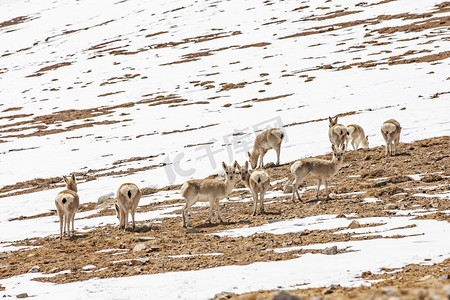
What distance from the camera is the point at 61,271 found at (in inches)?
396

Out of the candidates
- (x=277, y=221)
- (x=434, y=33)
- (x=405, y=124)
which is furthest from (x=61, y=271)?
(x=434, y=33)

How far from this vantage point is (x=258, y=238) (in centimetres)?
1103

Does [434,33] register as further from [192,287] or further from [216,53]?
[192,287]

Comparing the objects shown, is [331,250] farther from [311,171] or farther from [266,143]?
[266,143]

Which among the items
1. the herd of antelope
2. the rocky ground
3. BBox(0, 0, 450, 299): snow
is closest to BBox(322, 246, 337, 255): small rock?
BBox(0, 0, 450, 299): snow

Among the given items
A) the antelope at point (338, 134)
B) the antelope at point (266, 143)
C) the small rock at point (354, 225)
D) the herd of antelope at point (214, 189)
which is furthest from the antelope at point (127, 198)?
the antelope at point (338, 134)

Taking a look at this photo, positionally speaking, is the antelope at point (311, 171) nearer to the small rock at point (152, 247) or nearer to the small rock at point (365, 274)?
the small rock at point (152, 247)

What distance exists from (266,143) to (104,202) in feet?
28.5

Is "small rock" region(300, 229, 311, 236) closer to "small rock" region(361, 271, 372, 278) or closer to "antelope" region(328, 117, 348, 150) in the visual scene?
"small rock" region(361, 271, 372, 278)

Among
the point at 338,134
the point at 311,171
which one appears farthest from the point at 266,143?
the point at 311,171

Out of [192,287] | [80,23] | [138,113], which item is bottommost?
[138,113]

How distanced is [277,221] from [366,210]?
2.49 metres

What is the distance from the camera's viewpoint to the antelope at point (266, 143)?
22578 millimetres

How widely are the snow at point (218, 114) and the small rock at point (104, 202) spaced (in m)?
1.36
